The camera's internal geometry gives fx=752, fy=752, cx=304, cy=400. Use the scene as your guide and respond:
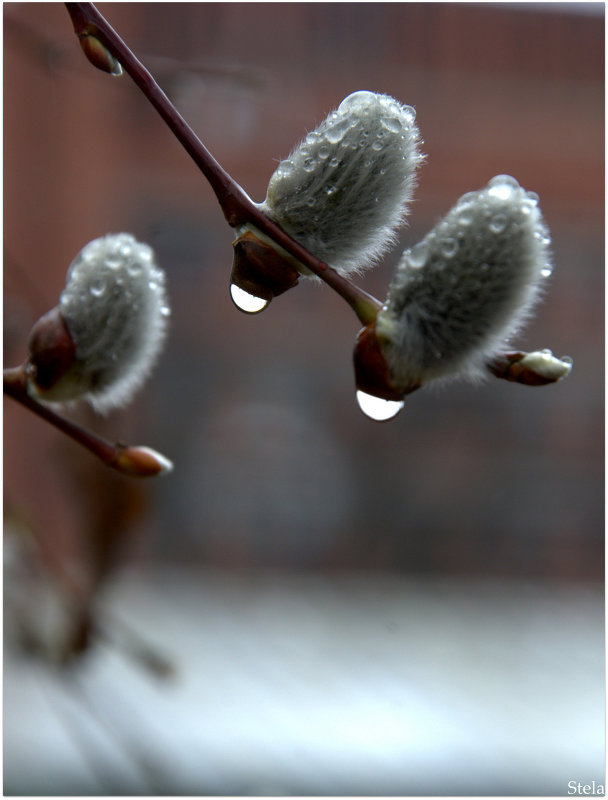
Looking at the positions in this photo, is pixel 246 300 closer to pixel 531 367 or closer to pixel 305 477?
pixel 531 367

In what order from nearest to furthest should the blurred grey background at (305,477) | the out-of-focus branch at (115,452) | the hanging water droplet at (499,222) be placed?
the hanging water droplet at (499,222) → the out-of-focus branch at (115,452) → the blurred grey background at (305,477)

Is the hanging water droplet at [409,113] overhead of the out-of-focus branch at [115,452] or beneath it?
overhead

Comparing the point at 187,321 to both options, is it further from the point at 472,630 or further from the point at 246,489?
the point at 472,630

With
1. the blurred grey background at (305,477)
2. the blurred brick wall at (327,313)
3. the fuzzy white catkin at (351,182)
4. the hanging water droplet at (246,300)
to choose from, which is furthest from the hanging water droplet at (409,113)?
the blurred brick wall at (327,313)

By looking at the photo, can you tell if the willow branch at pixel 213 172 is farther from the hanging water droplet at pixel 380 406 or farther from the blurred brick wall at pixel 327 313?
the blurred brick wall at pixel 327 313

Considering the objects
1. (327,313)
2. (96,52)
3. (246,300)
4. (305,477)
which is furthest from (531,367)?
(305,477)

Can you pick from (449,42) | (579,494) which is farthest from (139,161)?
(579,494)

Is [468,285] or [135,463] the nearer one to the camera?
[468,285]
